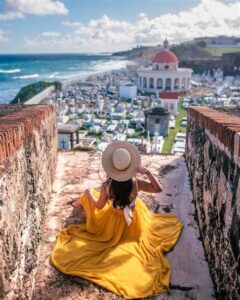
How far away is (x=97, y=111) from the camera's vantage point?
27.3m

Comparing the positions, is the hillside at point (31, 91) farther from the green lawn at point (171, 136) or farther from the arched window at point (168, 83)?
the green lawn at point (171, 136)

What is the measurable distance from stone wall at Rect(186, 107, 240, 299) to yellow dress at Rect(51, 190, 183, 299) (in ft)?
1.36

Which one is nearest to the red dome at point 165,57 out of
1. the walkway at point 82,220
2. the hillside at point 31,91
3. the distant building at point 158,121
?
the hillside at point 31,91

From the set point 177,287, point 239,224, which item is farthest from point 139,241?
point 239,224

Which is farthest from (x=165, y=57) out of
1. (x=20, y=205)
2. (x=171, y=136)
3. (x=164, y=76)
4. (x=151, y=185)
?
(x=20, y=205)

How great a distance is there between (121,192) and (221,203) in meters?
0.92

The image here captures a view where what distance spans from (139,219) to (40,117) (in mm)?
1668

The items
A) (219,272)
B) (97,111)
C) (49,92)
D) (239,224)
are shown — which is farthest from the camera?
(49,92)

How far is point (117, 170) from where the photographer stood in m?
3.08

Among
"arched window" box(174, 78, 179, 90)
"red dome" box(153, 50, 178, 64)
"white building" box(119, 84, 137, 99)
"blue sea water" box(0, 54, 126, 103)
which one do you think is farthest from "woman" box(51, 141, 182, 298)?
"red dome" box(153, 50, 178, 64)

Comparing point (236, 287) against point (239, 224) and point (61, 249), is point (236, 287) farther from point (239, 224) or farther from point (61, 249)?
point (61, 249)

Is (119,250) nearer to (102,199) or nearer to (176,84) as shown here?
(102,199)

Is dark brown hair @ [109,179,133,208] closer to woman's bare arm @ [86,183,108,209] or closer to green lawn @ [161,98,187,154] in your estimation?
woman's bare arm @ [86,183,108,209]

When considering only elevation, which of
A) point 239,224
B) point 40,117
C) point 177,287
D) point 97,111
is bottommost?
point 97,111
